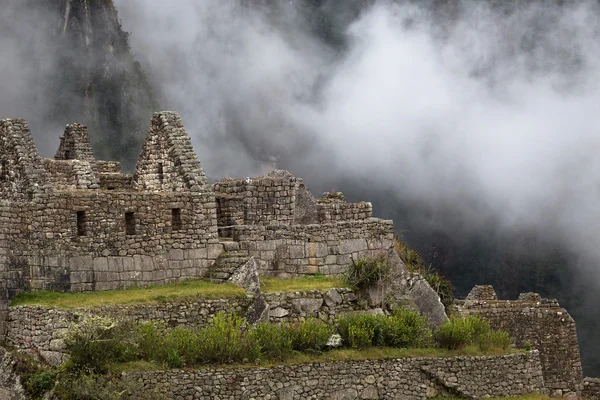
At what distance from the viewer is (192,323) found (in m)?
40.2

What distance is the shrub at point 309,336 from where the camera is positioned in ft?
133

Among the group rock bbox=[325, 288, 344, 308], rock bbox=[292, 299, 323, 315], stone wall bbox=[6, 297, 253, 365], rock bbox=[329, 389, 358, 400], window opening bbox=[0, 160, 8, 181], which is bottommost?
rock bbox=[329, 389, 358, 400]

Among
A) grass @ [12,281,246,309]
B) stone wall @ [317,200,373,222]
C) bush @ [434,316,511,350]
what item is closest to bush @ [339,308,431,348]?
bush @ [434,316,511,350]

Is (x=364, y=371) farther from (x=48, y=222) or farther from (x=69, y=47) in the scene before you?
(x=69, y=47)

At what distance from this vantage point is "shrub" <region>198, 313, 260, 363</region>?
127 feet

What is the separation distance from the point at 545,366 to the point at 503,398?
57.8 feet

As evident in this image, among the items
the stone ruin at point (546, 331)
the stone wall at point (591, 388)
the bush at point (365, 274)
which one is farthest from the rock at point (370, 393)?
the stone wall at point (591, 388)

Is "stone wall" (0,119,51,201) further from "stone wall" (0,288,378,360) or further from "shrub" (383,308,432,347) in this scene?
"shrub" (383,308,432,347)

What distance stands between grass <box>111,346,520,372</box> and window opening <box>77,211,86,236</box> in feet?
14.6

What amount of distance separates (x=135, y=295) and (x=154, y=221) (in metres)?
2.49

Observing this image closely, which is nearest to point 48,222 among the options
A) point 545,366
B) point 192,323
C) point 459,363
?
point 192,323

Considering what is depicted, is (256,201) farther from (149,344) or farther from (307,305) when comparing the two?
(149,344)

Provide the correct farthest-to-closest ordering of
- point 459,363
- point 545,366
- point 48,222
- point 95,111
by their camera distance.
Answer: point 95,111 < point 545,366 < point 459,363 < point 48,222

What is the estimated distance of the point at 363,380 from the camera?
4072 centimetres
